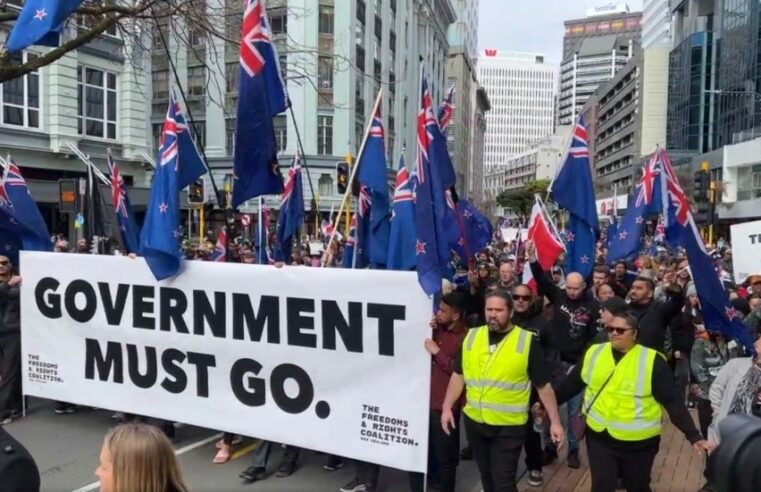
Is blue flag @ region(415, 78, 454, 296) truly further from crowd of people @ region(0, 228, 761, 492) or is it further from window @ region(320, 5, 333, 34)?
window @ region(320, 5, 333, 34)

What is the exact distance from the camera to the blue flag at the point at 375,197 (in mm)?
6910

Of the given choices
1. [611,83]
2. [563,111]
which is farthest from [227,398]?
[563,111]

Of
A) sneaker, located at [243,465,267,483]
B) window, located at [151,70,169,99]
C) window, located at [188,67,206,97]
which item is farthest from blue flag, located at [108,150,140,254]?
window, located at [151,70,169,99]

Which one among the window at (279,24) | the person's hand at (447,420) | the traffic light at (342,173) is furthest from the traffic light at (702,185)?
the window at (279,24)

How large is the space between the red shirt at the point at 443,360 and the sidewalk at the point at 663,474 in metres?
1.21

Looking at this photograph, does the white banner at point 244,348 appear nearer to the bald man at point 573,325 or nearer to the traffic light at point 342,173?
the bald man at point 573,325

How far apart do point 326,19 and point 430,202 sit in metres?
37.9

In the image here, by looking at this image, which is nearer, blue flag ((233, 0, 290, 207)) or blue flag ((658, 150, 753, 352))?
blue flag ((658, 150, 753, 352))

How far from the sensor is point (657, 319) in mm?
5906

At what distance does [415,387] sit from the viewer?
502 centimetres

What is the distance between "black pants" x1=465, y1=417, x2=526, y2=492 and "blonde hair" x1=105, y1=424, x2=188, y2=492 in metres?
2.55

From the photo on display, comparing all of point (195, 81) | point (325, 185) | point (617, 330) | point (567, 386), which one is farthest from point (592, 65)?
point (617, 330)

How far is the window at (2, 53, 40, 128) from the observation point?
81.8 ft

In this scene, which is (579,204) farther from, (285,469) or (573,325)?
(285,469)
